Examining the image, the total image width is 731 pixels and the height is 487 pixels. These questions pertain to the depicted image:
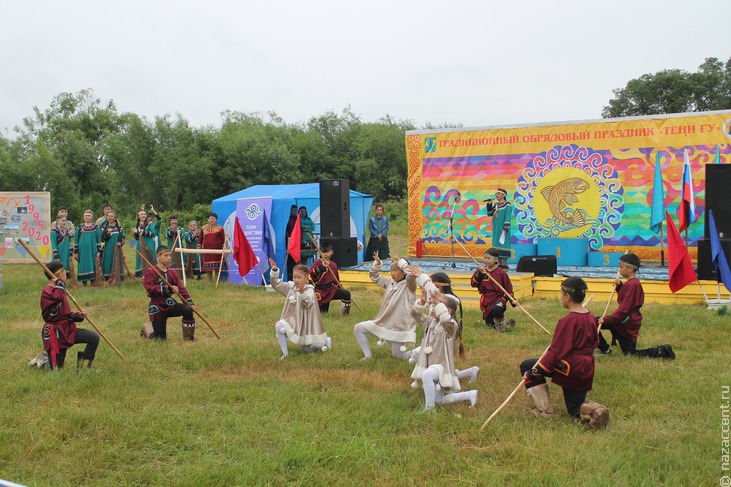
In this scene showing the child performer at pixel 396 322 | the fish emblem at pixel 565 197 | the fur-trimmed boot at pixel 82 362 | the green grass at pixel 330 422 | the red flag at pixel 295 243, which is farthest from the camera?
the fish emblem at pixel 565 197

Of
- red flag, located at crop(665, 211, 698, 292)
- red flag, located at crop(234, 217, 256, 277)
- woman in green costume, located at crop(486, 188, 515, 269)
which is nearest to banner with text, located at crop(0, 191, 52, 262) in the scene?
red flag, located at crop(234, 217, 256, 277)

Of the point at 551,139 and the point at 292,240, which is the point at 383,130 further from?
the point at 292,240

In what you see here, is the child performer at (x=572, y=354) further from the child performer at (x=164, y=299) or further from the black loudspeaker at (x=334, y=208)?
the black loudspeaker at (x=334, y=208)

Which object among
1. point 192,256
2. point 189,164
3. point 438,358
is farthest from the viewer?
point 189,164

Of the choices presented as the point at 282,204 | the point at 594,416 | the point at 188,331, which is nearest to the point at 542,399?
the point at 594,416

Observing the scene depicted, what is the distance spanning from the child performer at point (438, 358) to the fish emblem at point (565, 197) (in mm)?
10616

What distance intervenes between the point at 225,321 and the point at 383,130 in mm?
25554

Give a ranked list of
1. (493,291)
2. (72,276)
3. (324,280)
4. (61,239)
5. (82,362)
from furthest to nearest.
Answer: (72,276) → (61,239) → (324,280) → (493,291) → (82,362)

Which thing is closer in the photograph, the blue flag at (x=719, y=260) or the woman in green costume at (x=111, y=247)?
the blue flag at (x=719, y=260)

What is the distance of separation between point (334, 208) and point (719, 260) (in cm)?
725

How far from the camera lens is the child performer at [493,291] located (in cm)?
889

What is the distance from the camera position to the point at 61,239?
13586 millimetres

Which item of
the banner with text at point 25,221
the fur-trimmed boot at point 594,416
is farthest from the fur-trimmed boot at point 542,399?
the banner with text at point 25,221

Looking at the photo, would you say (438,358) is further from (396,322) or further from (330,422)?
(396,322)
